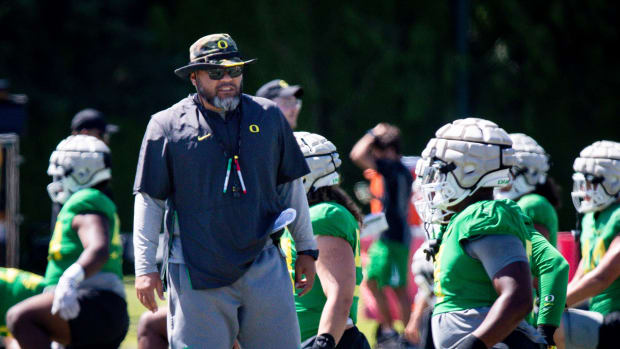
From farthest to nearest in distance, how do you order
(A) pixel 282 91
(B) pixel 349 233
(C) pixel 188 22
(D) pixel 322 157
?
(C) pixel 188 22 → (A) pixel 282 91 → (D) pixel 322 157 → (B) pixel 349 233

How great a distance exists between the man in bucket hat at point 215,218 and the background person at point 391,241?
13.6 ft

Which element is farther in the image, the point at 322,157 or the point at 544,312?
the point at 322,157

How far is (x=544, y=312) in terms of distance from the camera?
13.3 ft

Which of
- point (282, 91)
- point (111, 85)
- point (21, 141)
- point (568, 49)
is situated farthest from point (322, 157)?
point (568, 49)

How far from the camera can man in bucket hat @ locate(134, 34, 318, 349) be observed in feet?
13.4

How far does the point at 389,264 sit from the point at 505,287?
4.92 m

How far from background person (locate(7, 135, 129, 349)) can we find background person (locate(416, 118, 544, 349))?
2317 mm

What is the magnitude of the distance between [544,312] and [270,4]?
16.3 meters

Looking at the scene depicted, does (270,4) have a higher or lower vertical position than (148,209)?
higher

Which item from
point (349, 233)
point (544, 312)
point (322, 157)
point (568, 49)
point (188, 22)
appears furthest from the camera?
point (568, 49)

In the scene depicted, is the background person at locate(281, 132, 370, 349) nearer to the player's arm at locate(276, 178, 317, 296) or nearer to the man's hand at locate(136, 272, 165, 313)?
the player's arm at locate(276, 178, 317, 296)

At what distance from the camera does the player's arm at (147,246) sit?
412 cm

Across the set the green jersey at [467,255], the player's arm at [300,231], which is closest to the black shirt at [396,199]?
the player's arm at [300,231]

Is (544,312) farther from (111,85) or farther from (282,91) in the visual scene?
(111,85)
